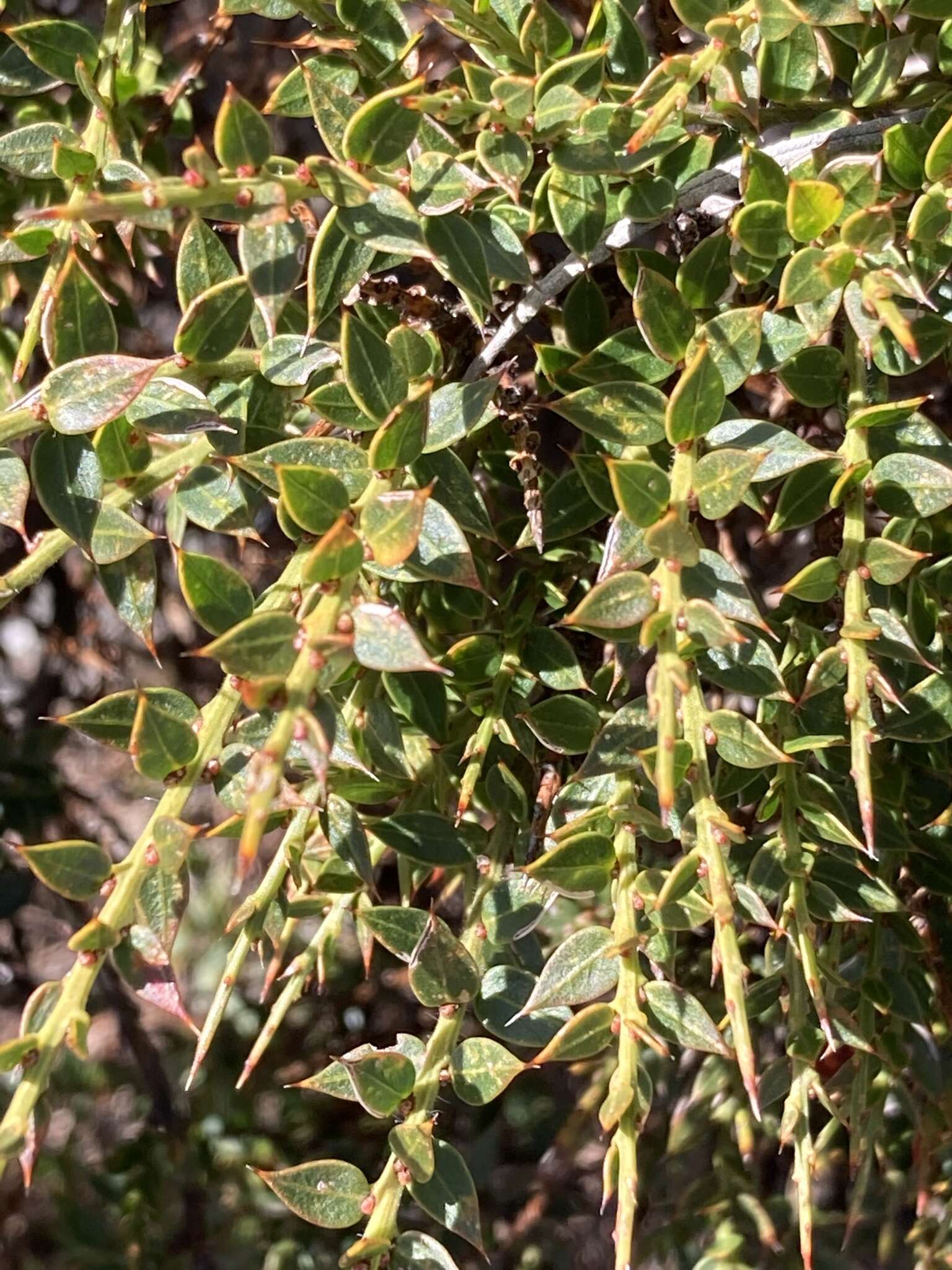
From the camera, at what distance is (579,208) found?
0.60 m

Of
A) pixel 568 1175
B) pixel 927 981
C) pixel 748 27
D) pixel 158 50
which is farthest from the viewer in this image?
pixel 568 1175

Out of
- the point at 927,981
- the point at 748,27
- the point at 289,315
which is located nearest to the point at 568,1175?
the point at 927,981

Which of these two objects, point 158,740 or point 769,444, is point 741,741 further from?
point 158,740

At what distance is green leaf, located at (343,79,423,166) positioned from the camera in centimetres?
47

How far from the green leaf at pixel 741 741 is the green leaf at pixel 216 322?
0.28m

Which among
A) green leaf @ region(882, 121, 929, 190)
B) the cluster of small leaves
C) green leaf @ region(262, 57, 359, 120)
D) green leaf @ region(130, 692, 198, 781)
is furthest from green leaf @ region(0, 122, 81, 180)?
green leaf @ region(882, 121, 929, 190)

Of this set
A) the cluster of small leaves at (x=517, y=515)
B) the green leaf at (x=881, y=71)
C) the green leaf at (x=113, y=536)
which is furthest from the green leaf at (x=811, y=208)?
the green leaf at (x=113, y=536)

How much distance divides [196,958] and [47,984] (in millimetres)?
1194

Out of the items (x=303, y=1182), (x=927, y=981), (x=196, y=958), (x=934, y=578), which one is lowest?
(x=196, y=958)

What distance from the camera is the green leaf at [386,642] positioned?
42 centimetres

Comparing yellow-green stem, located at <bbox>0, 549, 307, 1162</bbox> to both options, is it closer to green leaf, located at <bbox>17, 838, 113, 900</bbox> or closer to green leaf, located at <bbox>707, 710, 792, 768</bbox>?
green leaf, located at <bbox>17, 838, 113, 900</bbox>

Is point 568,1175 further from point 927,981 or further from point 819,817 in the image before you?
point 819,817

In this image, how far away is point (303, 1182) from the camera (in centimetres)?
58

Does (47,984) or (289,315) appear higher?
(289,315)
